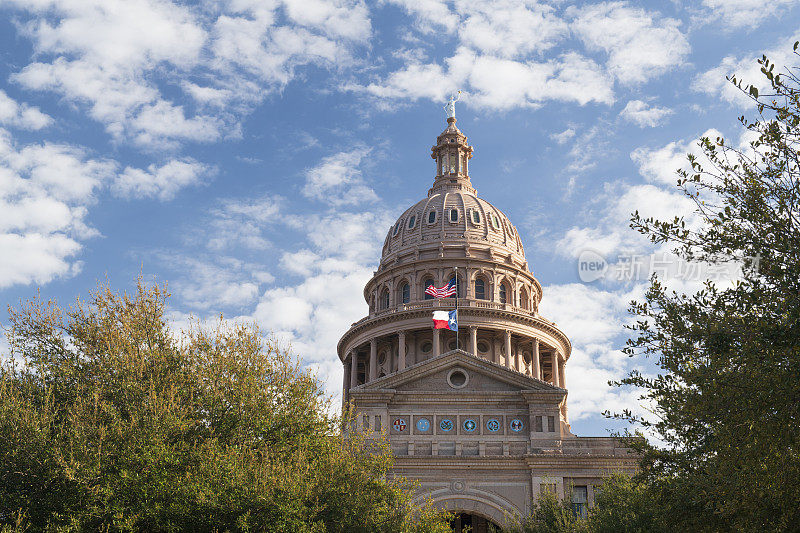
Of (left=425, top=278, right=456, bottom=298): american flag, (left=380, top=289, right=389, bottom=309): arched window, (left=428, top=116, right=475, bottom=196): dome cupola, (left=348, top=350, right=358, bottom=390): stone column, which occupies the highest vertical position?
(left=428, top=116, right=475, bottom=196): dome cupola

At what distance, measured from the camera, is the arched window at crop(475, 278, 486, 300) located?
3046 inches

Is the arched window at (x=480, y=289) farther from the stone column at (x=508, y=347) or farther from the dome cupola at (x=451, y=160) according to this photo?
the dome cupola at (x=451, y=160)

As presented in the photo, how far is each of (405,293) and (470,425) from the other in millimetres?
31880

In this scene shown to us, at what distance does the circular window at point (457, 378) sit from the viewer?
1960 inches

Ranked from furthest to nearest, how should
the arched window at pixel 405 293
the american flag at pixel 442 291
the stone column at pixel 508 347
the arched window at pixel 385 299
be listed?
the arched window at pixel 385 299
the arched window at pixel 405 293
the stone column at pixel 508 347
the american flag at pixel 442 291

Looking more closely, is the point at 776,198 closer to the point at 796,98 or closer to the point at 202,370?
the point at 796,98

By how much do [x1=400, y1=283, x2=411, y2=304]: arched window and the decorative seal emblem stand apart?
30.2 meters

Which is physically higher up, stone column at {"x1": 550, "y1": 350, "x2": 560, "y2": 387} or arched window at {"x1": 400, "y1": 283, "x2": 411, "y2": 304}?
arched window at {"x1": 400, "y1": 283, "x2": 411, "y2": 304}

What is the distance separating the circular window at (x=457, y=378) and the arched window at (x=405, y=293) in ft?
91.0

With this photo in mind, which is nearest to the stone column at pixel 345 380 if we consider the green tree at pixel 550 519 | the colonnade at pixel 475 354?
the colonnade at pixel 475 354

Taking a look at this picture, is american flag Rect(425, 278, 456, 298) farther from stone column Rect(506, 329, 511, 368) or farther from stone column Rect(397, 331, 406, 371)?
stone column Rect(506, 329, 511, 368)

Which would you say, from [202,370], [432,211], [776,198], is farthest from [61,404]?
[432,211]

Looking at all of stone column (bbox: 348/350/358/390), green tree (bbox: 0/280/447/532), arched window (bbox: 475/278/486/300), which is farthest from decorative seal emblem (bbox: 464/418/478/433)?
arched window (bbox: 475/278/486/300)

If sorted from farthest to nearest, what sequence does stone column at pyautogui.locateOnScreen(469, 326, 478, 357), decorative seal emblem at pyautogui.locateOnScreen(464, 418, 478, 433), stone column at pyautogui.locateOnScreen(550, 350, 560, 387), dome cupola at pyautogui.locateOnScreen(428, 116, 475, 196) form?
dome cupola at pyautogui.locateOnScreen(428, 116, 475, 196), stone column at pyautogui.locateOnScreen(550, 350, 560, 387), stone column at pyautogui.locateOnScreen(469, 326, 478, 357), decorative seal emblem at pyautogui.locateOnScreen(464, 418, 478, 433)
